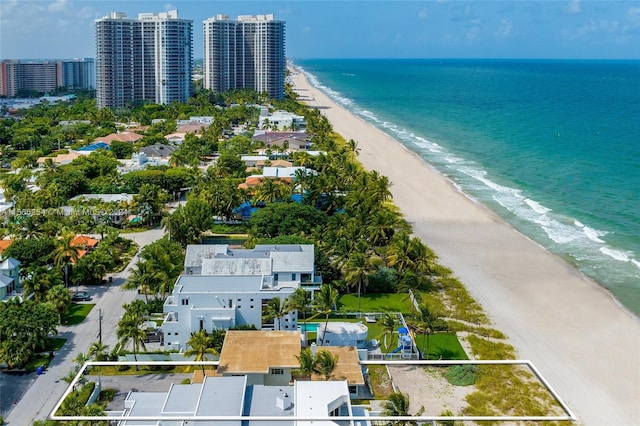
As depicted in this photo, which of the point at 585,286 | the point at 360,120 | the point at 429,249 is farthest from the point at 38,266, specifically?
the point at 360,120

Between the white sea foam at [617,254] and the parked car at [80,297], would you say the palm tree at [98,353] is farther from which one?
the white sea foam at [617,254]

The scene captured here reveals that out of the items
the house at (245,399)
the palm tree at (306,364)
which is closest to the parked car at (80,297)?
the palm tree at (306,364)

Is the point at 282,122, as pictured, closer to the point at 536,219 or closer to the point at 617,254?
the point at 536,219

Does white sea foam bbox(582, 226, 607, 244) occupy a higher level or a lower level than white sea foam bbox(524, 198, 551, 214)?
lower

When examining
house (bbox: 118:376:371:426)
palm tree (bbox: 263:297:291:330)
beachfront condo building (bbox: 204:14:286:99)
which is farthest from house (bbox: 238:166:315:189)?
beachfront condo building (bbox: 204:14:286:99)

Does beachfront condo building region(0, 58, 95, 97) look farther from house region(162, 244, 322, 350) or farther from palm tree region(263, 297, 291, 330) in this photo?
palm tree region(263, 297, 291, 330)

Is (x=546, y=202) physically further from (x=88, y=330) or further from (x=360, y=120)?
(x=360, y=120)
